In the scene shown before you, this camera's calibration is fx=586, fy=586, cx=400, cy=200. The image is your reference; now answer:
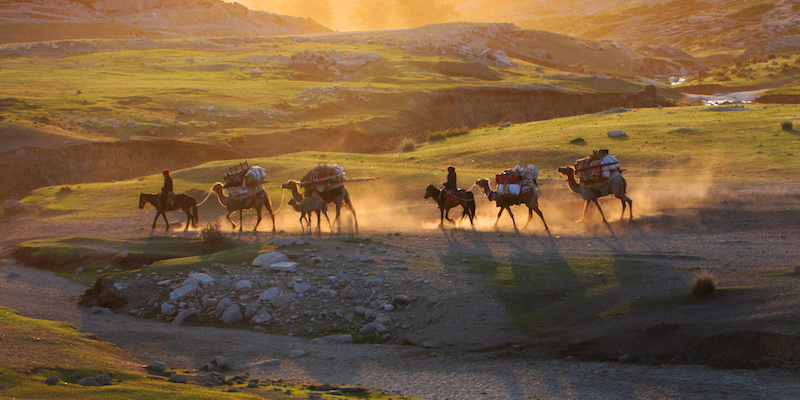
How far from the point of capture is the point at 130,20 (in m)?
104

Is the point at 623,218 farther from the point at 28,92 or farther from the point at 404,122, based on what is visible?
the point at 28,92

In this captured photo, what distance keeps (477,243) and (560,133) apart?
678 inches

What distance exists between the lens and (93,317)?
13305mm

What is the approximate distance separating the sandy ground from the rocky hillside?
88905 mm

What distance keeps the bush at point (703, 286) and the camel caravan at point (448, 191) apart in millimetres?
7524

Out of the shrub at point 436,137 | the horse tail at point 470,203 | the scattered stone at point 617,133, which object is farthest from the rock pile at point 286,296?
the shrub at point 436,137

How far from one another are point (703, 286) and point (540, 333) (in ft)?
9.78

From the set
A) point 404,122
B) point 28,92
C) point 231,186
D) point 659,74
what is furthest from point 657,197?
point 659,74

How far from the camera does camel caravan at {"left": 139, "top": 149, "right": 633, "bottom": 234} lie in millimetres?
18109

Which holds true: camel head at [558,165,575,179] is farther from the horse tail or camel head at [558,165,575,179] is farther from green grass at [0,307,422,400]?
green grass at [0,307,422,400]

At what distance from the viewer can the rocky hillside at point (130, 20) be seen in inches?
3558

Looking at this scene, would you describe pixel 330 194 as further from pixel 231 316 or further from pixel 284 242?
pixel 231 316

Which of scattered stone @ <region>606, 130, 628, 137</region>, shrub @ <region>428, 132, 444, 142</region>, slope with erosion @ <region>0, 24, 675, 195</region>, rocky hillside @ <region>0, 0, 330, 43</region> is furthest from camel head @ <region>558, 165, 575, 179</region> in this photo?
Result: rocky hillside @ <region>0, 0, 330, 43</region>

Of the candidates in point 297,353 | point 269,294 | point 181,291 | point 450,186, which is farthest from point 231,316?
point 450,186
